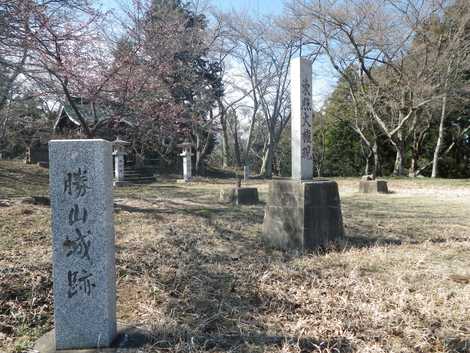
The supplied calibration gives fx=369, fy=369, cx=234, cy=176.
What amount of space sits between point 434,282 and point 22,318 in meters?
3.42

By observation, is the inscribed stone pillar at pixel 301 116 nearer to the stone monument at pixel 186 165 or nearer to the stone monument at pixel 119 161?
the stone monument at pixel 119 161

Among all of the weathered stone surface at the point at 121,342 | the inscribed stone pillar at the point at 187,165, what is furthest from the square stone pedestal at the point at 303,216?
the inscribed stone pillar at the point at 187,165

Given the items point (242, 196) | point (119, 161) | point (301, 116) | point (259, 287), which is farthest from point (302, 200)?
point (119, 161)

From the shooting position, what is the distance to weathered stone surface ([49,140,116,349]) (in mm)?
2207

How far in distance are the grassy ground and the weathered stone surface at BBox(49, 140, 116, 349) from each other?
1.31 ft

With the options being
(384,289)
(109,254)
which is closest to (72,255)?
(109,254)

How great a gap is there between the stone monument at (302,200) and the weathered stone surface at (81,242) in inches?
111

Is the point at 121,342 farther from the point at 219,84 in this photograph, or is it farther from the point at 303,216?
the point at 219,84

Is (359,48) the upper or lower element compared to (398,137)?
upper

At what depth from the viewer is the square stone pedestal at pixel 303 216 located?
15.1 ft

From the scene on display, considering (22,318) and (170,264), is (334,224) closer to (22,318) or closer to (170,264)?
(170,264)

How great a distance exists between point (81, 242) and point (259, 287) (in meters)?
1.66

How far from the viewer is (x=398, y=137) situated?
19.9 m

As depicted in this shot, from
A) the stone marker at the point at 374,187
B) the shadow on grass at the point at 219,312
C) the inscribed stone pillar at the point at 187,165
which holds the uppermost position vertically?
the inscribed stone pillar at the point at 187,165
